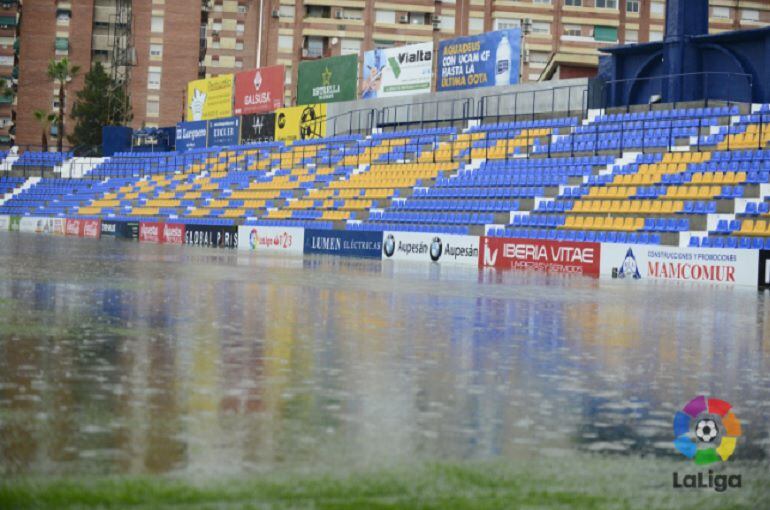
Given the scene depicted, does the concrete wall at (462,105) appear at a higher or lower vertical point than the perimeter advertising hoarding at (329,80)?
lower

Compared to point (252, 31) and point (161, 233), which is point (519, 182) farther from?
point (252, 31)

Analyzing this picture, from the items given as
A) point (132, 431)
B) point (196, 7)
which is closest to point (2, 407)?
point (132, 431)

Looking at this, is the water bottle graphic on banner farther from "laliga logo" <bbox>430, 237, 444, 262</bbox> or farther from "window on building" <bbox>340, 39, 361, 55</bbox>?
"window on building" <bbox>340, 39, 361, 55</bbox>

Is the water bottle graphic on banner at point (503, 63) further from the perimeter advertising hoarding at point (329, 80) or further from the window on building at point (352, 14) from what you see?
the window on building at point (352, 14)

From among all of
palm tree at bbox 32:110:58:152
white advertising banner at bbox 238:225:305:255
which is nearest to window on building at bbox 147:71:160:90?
palm tree at bbox 32:110:58:152

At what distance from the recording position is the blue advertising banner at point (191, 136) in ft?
231

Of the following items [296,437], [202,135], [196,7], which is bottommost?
[296,437]

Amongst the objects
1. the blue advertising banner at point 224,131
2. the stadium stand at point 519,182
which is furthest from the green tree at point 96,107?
the stadium stand at point 519,182

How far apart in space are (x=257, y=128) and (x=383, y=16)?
132 ft

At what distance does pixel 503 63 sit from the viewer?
51281 millimetres

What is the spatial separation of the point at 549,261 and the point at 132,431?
29190 mm

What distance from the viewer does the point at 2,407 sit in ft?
18.9

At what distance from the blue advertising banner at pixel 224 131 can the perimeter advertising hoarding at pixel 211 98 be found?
0.81 meters

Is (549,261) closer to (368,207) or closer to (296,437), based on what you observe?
(368,207)
